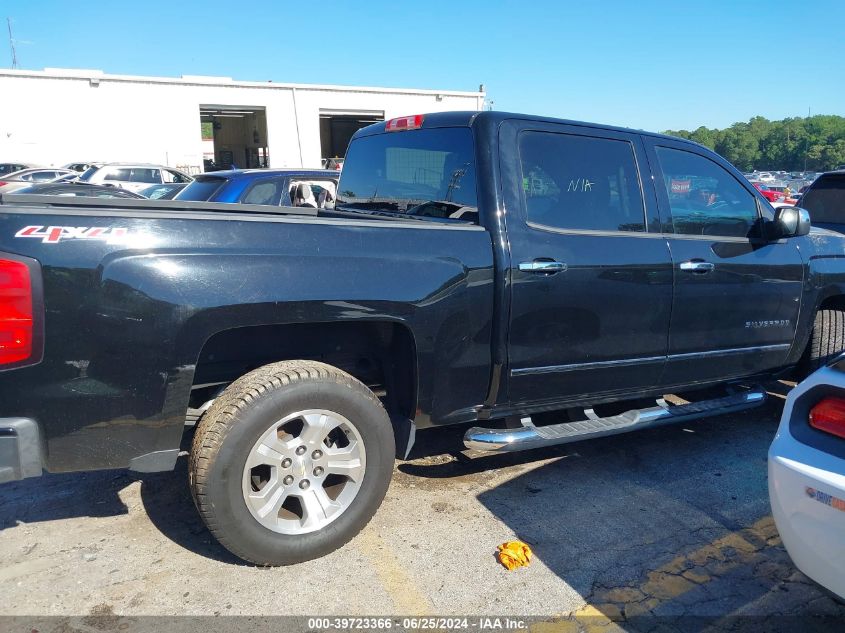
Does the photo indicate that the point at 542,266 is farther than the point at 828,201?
No

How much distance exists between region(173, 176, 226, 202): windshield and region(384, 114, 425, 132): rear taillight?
2.79 metres

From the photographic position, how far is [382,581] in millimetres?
2924

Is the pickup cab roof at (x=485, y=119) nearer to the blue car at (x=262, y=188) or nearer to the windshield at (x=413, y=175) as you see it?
the windshield at (x=413, y=175)

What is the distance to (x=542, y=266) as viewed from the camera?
3.37m

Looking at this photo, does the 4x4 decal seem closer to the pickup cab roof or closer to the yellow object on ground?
the pickup cab roof

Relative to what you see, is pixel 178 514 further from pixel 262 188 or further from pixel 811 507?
pixel 262 188

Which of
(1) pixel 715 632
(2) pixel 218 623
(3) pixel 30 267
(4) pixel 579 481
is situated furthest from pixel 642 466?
(3) pixel 30 267

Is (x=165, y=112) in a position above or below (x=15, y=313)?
above

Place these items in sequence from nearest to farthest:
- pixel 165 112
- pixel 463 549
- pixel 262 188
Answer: pixel 463 549 < pixel 262 188 < pixel 165 112

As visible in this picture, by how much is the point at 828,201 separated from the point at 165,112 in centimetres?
3286

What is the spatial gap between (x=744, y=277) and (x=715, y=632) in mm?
2233

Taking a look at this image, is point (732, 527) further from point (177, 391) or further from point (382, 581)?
point (177, 391)

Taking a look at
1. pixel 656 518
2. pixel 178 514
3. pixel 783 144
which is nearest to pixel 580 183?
pixel 656 518

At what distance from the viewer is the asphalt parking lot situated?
278 cm
